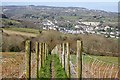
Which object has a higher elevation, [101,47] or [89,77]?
[89,77]

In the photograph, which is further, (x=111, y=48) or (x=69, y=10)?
(x=69, y=10)

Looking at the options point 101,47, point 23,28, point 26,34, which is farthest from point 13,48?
point 23,28

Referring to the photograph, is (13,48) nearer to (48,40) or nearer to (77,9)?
(48,40)

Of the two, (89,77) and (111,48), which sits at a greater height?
(89,77)

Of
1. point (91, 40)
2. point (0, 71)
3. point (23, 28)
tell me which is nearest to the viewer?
point (0, 71)

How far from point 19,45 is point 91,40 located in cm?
1240

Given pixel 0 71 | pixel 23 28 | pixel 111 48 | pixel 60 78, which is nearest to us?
pixel 0 71

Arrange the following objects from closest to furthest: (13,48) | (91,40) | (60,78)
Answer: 1. (60,78)
2. (13,48)
3. (91,40)

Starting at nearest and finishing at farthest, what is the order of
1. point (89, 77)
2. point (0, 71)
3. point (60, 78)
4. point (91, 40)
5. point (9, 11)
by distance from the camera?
point (89, 77), point (0, 71), point (60, 78), point (91, 40), point (9, 11)

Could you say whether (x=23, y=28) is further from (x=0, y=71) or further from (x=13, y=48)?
(x=0, y=71)

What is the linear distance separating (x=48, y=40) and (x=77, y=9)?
85.6 m

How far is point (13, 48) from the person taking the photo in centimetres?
5050

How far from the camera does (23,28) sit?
77938 mm

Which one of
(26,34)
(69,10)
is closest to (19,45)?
(26,34)
